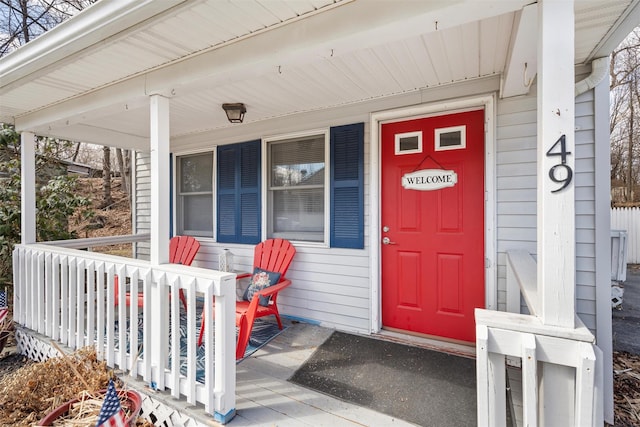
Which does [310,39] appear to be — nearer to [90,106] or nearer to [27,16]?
[90,106]

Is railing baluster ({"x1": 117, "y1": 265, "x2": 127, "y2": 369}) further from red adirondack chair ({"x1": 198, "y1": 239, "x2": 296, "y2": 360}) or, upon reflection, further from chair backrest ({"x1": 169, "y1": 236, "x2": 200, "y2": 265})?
chair backrest ({"x1": 169, "y1": 236, "x2": 200, "y2": 265})

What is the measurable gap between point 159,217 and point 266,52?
1.26m

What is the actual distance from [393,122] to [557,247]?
1.88 m

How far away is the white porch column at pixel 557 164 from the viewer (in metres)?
1.04

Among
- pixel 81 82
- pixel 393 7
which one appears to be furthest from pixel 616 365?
pixel 81 82

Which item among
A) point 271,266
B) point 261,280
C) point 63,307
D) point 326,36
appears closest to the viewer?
point 326,36

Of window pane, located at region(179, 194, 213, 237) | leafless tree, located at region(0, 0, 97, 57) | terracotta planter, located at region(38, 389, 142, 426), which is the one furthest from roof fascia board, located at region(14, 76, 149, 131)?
leafless tree, located at region(0, 0, 97, 57)

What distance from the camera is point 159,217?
2002 millimetres

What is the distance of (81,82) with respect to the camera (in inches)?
86.4

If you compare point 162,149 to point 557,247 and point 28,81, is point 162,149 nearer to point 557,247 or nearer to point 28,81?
point 28,81

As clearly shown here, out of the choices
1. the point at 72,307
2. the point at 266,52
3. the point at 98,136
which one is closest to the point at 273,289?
the point at 72,307

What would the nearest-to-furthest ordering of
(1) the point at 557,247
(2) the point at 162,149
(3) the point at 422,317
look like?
(1) the point at 557,247 → (2) the point at 162,149 → (3) the point at 422,317

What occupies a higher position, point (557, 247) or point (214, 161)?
point (214, 161)

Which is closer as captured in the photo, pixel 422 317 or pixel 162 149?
pixel 162 149
